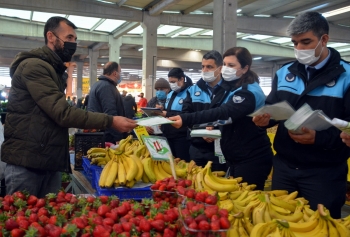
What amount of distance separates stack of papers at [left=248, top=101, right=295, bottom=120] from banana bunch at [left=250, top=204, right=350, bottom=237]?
54 centimetres

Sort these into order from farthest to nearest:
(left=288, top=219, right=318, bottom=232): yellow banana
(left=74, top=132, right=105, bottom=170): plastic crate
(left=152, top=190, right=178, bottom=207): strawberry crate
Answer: (left=74, top=132, right=105, bottom=170): plastic crate → (left=152, top=190, right=178, bottom=207): strawberry crate → (left=288, top=219, right=318, bottom=232): yellow banana

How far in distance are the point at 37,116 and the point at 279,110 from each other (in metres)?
1.46

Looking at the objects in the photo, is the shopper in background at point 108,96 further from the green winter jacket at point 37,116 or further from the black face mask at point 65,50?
the green winter jacket at point 37,116

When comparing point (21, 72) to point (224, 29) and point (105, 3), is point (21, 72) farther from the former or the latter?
point (105, 3)

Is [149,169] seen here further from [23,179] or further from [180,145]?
[180,145]

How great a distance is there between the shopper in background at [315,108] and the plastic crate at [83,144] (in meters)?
1.87

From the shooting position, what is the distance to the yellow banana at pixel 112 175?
223 centimetres

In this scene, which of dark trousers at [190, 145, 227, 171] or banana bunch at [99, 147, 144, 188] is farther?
dark trousers at [190, 145, 227, 171]

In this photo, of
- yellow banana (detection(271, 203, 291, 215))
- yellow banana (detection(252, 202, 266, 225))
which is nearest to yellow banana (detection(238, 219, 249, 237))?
yellow banana (detection(252, 202, 266, 225))

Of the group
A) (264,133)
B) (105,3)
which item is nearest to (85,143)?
(264,133)

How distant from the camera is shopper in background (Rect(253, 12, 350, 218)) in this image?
6.67ft

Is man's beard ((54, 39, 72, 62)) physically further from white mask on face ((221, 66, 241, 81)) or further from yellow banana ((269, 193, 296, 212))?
yellow banana ((269, 193, 296, 212))

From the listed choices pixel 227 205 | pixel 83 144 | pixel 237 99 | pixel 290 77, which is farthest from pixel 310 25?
pixel 83 144

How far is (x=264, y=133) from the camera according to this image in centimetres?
284
